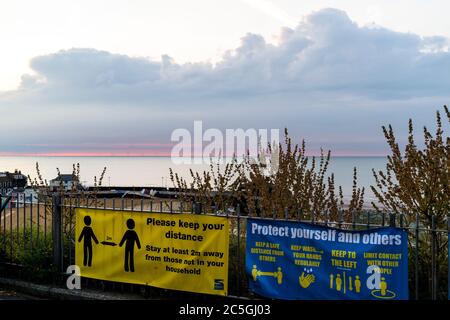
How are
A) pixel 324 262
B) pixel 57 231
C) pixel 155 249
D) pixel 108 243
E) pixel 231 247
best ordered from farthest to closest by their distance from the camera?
pixel 57 231 → pixel 231 247 → pixel 108 243 → pixel 155 249 → pixel 324 262

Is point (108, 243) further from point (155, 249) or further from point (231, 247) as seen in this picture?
point (231, 247)

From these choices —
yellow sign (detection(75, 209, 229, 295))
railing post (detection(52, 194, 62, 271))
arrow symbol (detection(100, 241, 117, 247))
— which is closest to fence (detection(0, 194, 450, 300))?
railing post (detection(52, 194, 62, 271))

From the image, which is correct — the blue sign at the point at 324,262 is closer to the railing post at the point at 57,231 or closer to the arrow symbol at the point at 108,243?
the arrow symbol at the point at 108,243

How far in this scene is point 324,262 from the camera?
7.55 m

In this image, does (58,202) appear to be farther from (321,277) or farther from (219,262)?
(321,277)

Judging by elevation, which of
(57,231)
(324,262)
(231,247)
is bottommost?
(231,247)

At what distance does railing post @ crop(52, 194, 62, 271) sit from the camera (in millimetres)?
9859

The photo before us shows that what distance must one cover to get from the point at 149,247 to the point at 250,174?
4.57 m

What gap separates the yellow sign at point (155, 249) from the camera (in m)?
8.25

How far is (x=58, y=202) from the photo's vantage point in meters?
10.1

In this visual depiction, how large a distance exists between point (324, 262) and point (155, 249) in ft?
9.18

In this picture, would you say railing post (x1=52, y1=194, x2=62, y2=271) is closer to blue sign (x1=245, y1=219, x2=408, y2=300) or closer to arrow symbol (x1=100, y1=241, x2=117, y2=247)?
arrow symbol (x1=100, y1=241, x2=117, y2=247)

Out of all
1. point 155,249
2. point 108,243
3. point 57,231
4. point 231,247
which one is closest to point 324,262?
point 231,247
